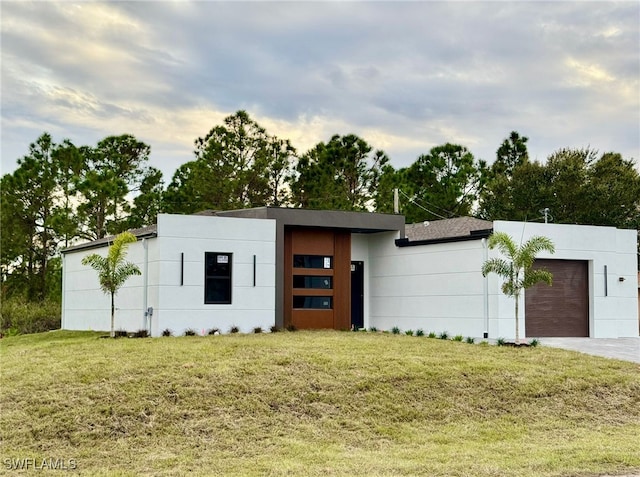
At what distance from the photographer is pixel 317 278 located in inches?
840

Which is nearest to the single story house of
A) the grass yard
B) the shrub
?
the grass yard

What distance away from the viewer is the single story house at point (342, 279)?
62.2 feet

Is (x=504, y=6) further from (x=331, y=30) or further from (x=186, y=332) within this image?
(x=186, y=332)

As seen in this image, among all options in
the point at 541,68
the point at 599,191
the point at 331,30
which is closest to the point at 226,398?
the point at 331,30

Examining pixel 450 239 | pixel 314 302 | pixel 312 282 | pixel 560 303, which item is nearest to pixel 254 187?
pixel 312 282

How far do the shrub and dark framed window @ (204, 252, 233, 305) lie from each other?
999 cm

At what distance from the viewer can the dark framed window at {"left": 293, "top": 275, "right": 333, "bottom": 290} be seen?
827 inches

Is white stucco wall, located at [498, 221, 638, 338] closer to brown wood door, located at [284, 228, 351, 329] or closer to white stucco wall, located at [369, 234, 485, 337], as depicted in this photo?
white stucco wall, located at [369, 234, 485, 337]

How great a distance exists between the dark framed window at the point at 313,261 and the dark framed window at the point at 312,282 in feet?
1.02

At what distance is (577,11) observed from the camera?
17.7m

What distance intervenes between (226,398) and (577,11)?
41.2ft

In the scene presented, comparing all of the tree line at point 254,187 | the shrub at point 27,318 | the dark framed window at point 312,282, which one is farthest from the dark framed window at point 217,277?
the tree line at point 254,187

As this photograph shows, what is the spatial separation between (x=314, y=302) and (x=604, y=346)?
7.77m

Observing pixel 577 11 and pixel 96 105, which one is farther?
pixel 96 105
